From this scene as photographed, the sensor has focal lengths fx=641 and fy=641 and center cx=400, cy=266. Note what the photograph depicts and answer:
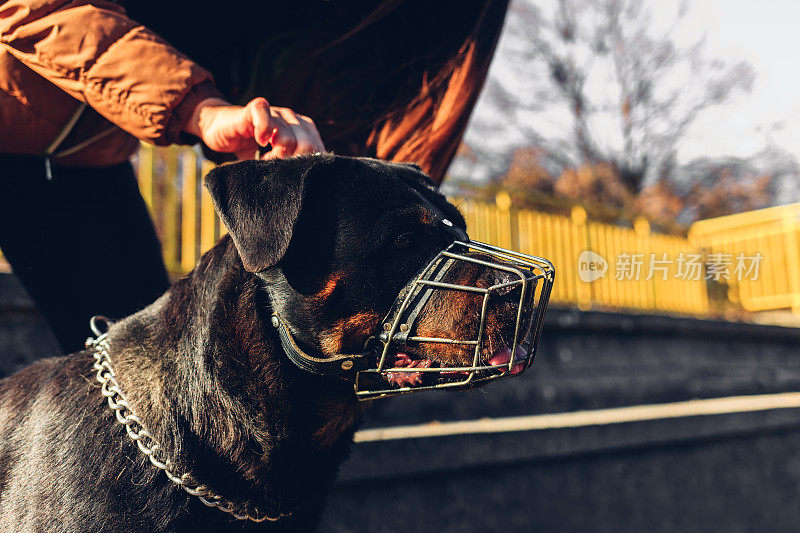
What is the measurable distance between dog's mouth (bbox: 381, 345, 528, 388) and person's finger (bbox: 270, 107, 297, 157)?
24.3 inches

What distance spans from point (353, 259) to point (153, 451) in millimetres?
676

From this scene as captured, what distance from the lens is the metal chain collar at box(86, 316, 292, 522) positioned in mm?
1554

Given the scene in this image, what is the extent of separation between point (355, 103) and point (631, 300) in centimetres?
880

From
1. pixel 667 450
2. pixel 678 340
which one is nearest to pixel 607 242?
pixel 678 340

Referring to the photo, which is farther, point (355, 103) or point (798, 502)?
point (798, 502)

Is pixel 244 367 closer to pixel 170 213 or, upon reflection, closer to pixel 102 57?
pixel 102 57

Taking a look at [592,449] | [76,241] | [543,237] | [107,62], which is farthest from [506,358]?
[543,237]

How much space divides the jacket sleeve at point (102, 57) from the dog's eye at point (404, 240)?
0.66 m

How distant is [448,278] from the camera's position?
1.48 meters

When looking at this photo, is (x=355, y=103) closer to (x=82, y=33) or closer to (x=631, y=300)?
(x=82, y=33)

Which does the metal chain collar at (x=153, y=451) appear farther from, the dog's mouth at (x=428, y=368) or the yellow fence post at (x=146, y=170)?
the yellow fence post at (x=146, y=170)

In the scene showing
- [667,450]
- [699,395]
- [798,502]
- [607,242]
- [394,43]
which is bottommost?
[798,502]

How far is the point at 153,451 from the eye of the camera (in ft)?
5.13

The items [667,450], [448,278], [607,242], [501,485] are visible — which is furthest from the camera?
[607,242]
